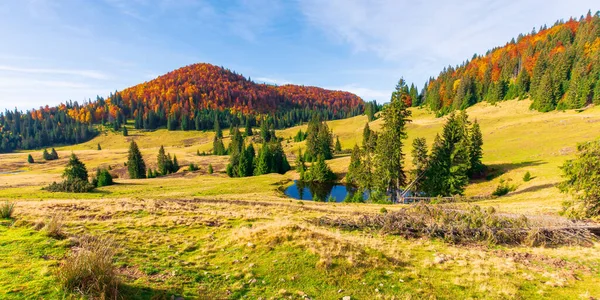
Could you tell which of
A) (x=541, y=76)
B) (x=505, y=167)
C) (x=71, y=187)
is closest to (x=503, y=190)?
(x=505, y=167)

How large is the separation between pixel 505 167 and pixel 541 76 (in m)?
98.8

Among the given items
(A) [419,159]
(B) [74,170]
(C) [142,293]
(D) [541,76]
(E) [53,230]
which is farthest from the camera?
(D) [541,76]

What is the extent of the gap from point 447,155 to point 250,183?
139 ft

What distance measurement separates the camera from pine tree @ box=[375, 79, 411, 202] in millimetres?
42594

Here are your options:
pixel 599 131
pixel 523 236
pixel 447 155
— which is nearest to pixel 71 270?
pixel 523 236

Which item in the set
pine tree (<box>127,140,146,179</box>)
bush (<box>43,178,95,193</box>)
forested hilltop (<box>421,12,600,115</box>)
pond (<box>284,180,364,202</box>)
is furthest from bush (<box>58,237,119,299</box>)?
forested hilltop (<box>421,12,600,115</box>)

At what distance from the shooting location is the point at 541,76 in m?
116

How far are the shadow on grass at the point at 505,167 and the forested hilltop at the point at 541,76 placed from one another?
65.2m

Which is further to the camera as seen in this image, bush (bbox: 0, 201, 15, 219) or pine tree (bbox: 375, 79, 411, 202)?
pine tree (bbox: 375, 79, 411, 202)

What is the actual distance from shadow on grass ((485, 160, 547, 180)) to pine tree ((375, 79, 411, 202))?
21.0 metres

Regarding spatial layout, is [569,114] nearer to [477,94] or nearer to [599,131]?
[599,131]

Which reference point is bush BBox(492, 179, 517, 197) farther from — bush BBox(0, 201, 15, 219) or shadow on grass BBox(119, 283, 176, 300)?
bush BBox(0, 201, 15, 219)

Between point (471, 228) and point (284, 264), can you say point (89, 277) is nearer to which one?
point (284, 264)

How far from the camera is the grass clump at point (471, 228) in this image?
603 inches
